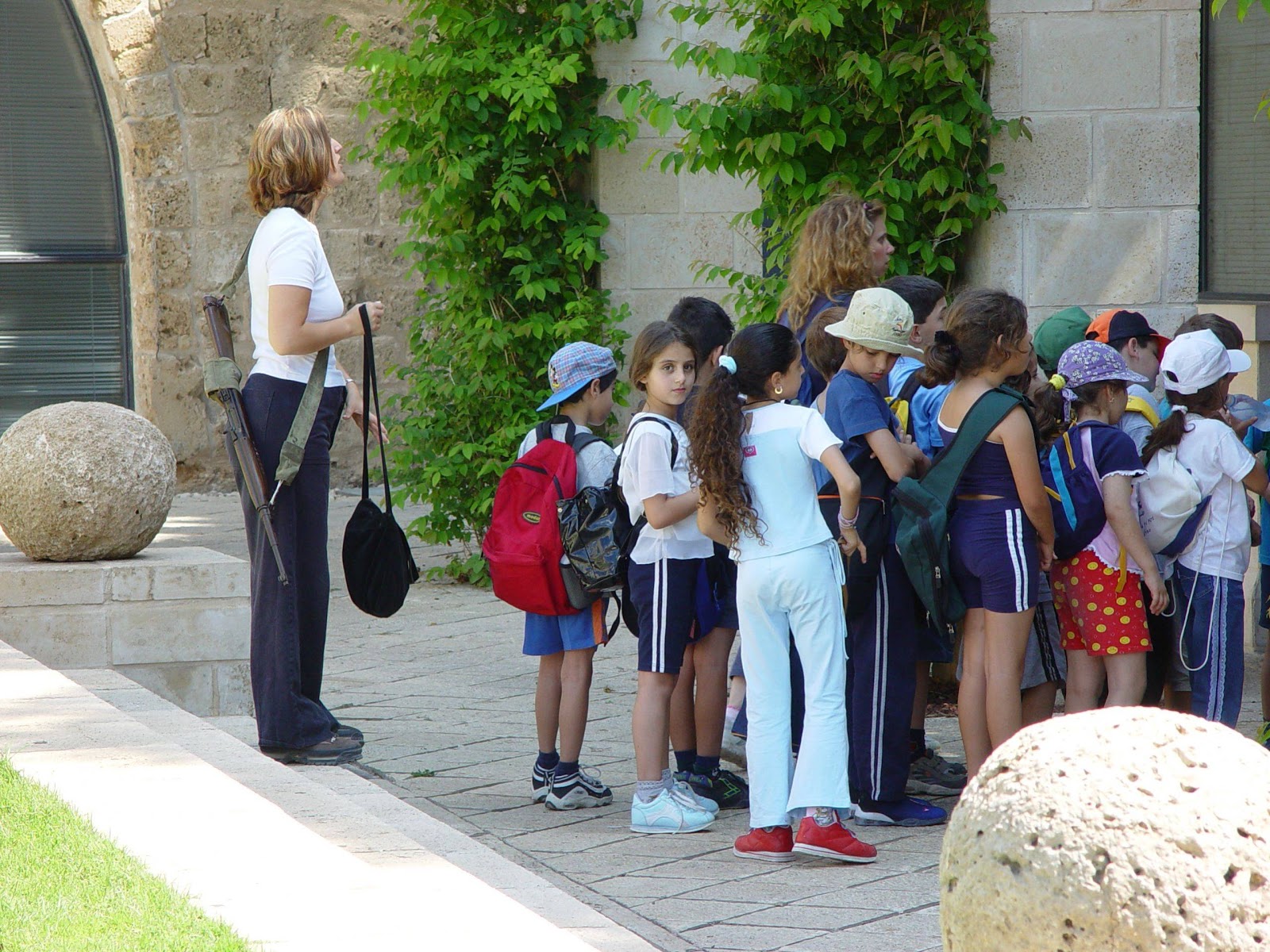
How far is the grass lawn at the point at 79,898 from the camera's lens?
268 cm

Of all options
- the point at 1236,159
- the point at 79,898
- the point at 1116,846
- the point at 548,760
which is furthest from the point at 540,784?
the point at 1236,159

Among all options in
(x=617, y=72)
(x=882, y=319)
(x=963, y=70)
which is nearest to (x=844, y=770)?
(x=882, y=319)

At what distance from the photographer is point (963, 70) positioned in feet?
19.9

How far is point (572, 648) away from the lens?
190 inches

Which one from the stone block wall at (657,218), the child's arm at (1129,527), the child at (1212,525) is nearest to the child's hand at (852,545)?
the child's arm at (1129,527)

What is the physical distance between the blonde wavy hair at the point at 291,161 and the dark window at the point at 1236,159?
3791 mm

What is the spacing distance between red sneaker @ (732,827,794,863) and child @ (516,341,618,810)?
0.75 meters

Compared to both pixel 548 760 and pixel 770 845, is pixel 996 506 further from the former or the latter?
pixel 548 760

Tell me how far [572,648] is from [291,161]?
70.0 inches

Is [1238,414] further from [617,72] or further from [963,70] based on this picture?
[617,72]

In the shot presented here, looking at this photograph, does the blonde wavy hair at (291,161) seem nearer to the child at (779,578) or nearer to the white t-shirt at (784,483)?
the child at (779,578)

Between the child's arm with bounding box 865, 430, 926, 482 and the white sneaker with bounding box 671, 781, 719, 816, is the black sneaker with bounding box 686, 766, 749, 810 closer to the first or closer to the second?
the white sneaker with bounding box 671, 781, 719, 816

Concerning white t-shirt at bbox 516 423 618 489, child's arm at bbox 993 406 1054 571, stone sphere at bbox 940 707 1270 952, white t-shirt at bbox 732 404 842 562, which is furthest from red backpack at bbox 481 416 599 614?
stone sphere at bbox 940 707 1270 952

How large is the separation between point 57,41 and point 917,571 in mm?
9818
